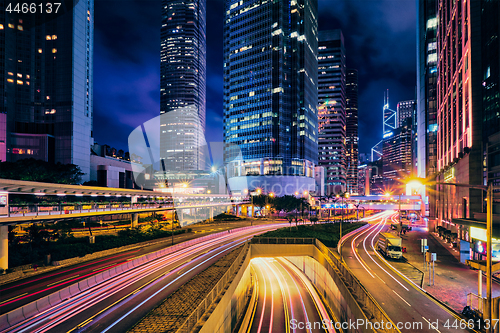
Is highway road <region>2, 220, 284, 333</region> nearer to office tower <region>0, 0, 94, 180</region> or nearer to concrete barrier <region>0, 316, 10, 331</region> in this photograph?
concrete barrier <region>0, 316, 10, 331</region>

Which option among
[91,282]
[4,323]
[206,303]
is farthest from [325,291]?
[4,323]

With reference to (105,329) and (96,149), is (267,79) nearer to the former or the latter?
(96,149)

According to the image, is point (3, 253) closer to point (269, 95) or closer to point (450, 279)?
point (450, 279)

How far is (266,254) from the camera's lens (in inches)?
1382

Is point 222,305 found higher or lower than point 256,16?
lower

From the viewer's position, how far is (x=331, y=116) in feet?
627

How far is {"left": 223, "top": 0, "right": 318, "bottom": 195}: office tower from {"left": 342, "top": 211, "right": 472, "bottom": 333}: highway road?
292 ft

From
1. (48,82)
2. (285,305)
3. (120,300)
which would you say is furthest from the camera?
(48,82)

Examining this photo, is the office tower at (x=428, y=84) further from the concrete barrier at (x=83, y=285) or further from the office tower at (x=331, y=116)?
the concrete barrier at (x=83, y=285)

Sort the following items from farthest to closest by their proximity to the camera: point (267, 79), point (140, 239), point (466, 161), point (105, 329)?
point (267, 79), point (140, 239), point (466, 161), point (105, 329)

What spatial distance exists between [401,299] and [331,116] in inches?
7219

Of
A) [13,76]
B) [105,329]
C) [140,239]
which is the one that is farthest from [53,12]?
[105,329]

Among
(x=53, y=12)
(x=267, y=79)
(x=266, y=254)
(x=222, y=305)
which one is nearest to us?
(x=222, y=305)

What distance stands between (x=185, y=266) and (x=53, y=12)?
350 ft
